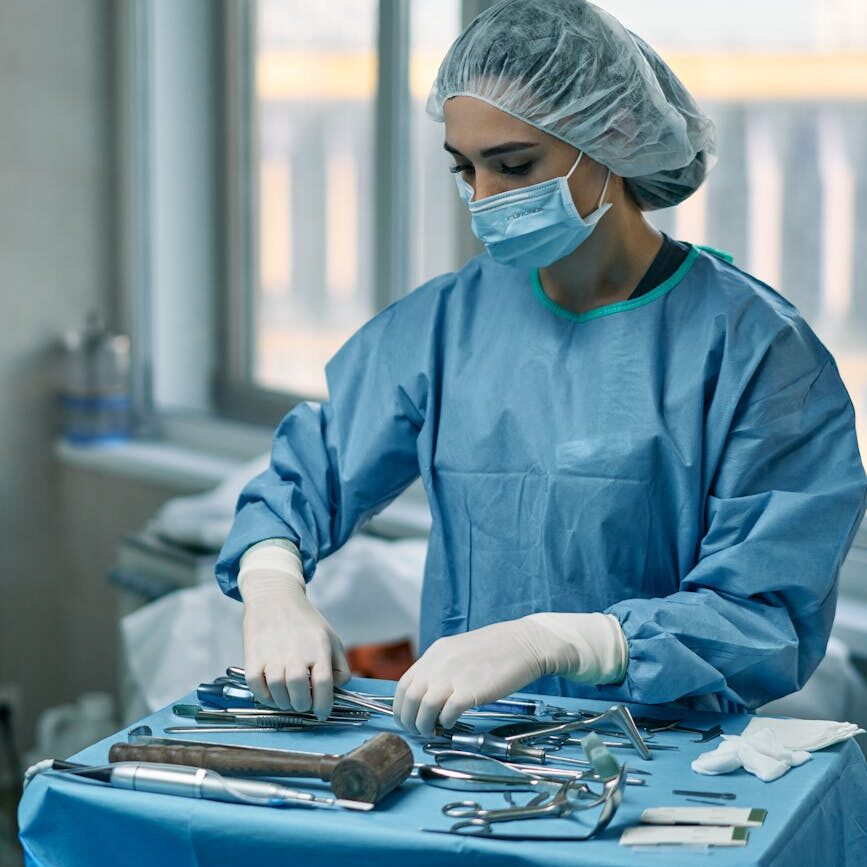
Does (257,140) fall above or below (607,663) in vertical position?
above

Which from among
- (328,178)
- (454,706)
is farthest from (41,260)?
(454,706)

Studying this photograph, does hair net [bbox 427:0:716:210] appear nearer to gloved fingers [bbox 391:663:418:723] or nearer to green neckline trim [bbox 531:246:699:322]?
green neckline trim [bbox 531:246:699:322]

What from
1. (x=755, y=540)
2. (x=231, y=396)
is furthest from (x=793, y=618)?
(x=231, y=396)

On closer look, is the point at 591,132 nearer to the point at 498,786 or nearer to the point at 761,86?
the point at 498,786

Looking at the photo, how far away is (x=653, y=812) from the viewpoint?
0.96 meters

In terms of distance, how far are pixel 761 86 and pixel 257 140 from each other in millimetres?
1274

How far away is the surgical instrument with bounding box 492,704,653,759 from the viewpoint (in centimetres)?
108

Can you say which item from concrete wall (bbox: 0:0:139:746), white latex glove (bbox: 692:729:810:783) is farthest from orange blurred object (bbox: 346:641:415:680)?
concrete wall (bbox: 0:0:139:746)

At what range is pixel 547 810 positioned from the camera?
3.12 feet

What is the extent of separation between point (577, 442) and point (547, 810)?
18.3 inches

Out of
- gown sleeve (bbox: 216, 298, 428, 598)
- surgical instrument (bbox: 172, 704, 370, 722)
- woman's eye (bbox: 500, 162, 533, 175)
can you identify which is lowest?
surgical instrument (bbox: 172, 704, 370, 722)

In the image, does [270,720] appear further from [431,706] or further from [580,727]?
[580,727]

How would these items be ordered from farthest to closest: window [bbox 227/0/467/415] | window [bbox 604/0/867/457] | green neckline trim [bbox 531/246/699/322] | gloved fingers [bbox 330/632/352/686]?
window [bbox 227/0/467/415], window [bbox 604/0/867/457], green neckline trim [bbox 531/246/699/322], gloved fingers [bbox 330/632/352/686]

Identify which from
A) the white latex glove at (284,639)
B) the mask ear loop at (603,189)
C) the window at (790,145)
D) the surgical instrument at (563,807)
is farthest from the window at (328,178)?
the surgical instrument at (563,807)
